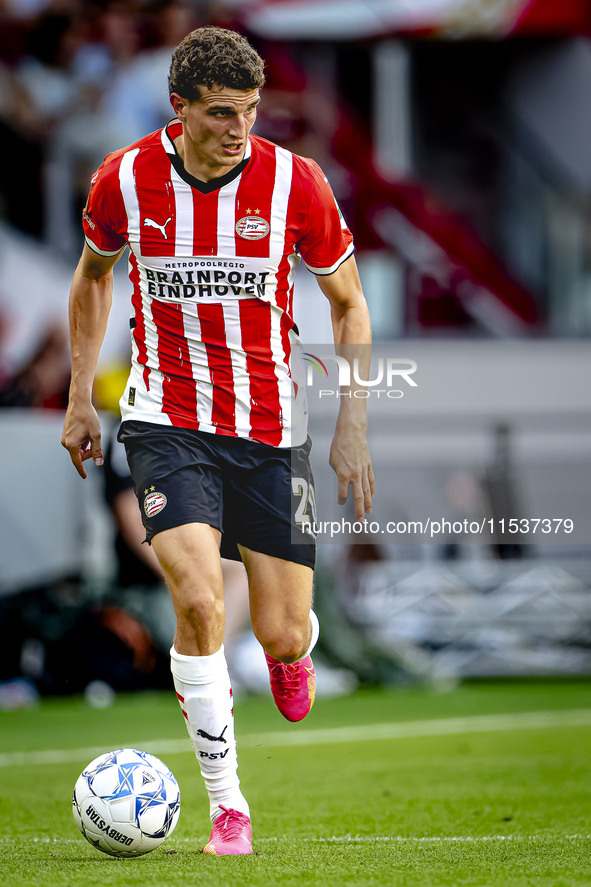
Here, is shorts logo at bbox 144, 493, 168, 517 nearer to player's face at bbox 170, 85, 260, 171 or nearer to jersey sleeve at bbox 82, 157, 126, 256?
jersey sleeve at bbox 82, 157, 126, 256

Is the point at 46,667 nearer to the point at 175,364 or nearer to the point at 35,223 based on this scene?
the point at 175,364

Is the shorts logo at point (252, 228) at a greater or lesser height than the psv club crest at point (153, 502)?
greater

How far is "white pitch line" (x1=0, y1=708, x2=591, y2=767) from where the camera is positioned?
22.4ft

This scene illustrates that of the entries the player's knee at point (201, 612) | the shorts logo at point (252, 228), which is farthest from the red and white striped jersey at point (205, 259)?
the player's knee at point (201, 612)

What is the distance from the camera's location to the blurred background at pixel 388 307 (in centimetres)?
1029

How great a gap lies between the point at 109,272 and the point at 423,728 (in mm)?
4641

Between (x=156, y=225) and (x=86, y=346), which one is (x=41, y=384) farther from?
(x=156, y=225)

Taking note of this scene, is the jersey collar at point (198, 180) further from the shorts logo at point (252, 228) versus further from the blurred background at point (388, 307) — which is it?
the blurred background at point (388, 307)

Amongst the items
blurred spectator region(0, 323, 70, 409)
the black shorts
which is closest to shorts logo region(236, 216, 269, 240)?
the black shorts

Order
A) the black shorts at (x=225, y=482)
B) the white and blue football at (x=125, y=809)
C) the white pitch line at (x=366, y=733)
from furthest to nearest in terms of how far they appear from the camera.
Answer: the white pitch line at (x=366, y=733), the black shorts at (x=225, y=482), the white and blue football at (x=125, y=809)

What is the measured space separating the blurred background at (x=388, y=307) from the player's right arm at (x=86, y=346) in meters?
5.08

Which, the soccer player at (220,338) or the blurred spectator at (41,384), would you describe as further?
the blurred spectator at (41,384)

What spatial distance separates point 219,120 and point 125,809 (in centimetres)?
221

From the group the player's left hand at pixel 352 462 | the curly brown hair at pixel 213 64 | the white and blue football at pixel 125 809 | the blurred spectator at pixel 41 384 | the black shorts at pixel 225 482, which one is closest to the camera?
the white and blue football at pixel 125 809
